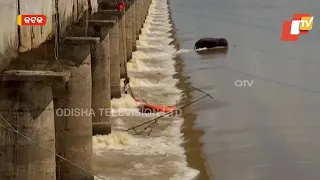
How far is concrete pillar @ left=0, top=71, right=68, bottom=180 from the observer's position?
10648 millimetres

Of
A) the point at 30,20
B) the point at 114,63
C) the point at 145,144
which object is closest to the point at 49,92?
the point at 30,20

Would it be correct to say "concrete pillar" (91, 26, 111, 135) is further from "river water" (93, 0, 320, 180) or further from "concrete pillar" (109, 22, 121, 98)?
"concrete pillar" (109, 22, 121, 98)

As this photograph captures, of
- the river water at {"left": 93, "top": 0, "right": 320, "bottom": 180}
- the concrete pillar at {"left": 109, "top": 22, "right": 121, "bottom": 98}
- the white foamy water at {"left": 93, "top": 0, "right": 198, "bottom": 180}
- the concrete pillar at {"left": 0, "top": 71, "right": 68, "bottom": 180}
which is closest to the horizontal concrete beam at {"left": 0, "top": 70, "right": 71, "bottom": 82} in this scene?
the concrete pillar at {"left": 0, "top": 71, "right": 68, "bottom": 180}

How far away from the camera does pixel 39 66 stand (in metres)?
11.8

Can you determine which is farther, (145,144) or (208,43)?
(208,43)

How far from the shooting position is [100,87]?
1750 centimetres

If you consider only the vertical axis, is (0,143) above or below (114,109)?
above

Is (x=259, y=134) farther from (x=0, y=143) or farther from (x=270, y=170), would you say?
(x=0, y=143)

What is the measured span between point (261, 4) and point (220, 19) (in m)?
21.4

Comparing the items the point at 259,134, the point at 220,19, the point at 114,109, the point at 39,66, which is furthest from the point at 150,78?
the point at 220,19

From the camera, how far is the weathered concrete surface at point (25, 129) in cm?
1068

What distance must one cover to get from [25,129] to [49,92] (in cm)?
77

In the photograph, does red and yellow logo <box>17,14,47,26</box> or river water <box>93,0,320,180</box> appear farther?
river water <box>93,0,320,180</box>

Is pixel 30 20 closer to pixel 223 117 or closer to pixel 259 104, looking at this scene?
pixel 223 117
